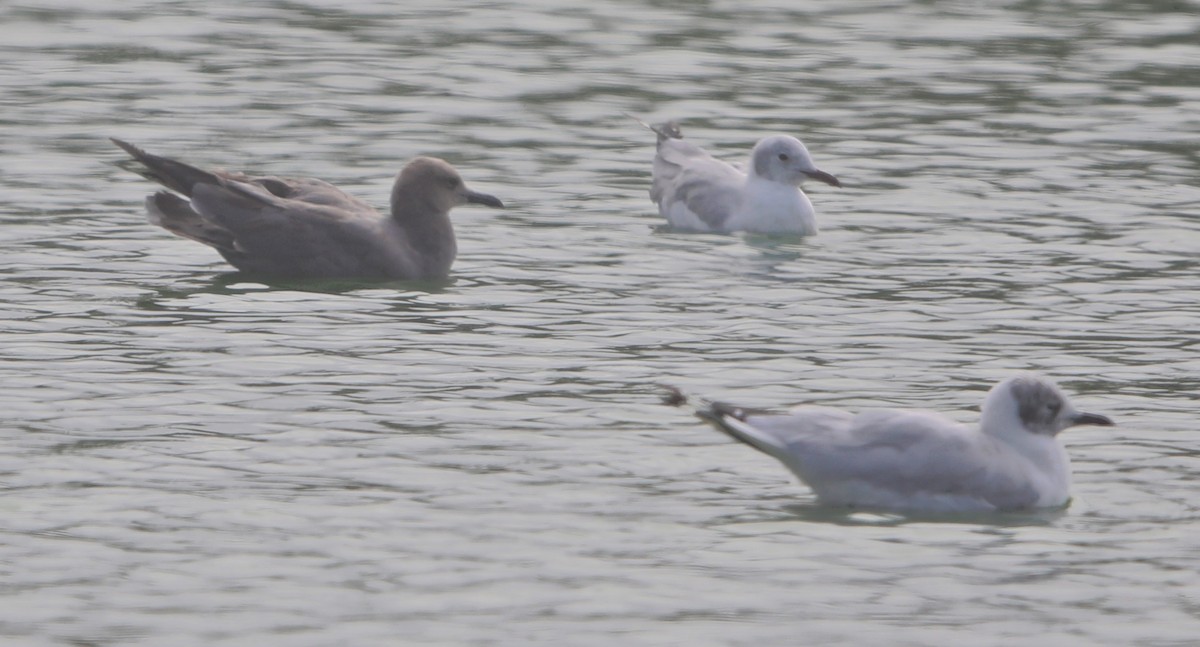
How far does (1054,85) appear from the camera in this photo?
21.1 metres

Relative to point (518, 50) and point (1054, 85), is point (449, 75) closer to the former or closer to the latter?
point (518, 50)

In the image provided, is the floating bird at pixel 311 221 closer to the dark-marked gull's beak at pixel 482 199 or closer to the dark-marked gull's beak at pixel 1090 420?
the dark-marked gull's beak at pixel 482 199

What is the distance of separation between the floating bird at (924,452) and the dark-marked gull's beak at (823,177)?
6.43 m

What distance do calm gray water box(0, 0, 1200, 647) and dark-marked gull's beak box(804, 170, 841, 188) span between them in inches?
20.3

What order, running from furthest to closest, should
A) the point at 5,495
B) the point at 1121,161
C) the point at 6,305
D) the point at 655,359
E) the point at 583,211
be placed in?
the point at 1121,161 → the point at 583,211 → the point at 6,305 → the point at 655,359 → the point at 5,495

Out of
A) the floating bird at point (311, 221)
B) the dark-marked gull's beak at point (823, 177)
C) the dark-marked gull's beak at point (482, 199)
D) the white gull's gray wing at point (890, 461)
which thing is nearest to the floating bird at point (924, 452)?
the white gull's gray wing at point (890, 461)

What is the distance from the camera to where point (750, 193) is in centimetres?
1662

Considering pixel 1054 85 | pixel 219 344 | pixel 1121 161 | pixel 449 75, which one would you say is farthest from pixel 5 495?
pixel 1054 85

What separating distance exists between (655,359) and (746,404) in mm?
1051

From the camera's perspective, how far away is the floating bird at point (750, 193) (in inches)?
642

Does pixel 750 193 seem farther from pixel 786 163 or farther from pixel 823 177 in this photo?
pixel 823 177

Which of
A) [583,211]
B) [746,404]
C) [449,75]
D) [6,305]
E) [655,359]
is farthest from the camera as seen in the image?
[449,75]

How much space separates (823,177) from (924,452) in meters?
6.81

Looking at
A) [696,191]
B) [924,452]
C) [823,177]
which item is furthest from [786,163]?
[924,452]
